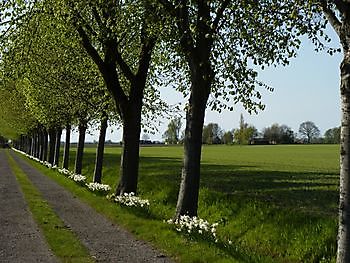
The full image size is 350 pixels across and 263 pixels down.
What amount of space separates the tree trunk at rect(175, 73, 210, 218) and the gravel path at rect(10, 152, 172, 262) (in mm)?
2048

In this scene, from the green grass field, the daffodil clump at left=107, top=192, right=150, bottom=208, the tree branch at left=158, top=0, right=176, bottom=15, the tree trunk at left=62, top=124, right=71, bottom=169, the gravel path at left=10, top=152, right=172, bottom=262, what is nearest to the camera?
the gravel path at left=10, top=152, right=172, bottom=262

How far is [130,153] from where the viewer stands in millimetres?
21438

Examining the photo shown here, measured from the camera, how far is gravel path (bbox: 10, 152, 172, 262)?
11.1 meters

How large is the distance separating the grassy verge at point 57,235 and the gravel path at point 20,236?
18 centimetres

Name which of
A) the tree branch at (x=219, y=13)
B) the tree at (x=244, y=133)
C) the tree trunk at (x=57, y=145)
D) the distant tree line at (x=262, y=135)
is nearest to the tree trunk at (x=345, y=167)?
the tree branch at (x=219, y=13)

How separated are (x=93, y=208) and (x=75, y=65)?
1086 centimetres

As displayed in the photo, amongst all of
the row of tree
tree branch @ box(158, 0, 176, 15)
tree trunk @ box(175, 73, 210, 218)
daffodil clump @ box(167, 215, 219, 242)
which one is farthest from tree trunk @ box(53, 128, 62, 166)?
daffodil clump @ box(167, 215, 219, 242)

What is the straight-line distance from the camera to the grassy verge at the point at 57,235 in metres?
11.1

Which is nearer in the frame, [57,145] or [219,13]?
[219,13]

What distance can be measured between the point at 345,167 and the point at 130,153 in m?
13.9

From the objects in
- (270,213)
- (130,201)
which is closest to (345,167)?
(270,213)

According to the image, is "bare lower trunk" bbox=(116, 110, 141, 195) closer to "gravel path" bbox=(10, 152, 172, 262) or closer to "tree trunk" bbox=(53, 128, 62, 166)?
"gravel path" bbox=(10, 152, 172, 262)

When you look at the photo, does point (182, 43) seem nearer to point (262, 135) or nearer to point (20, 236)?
point (20, 236)

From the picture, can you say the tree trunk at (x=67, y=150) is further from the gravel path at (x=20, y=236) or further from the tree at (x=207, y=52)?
the tree at (x=207, y=52)
